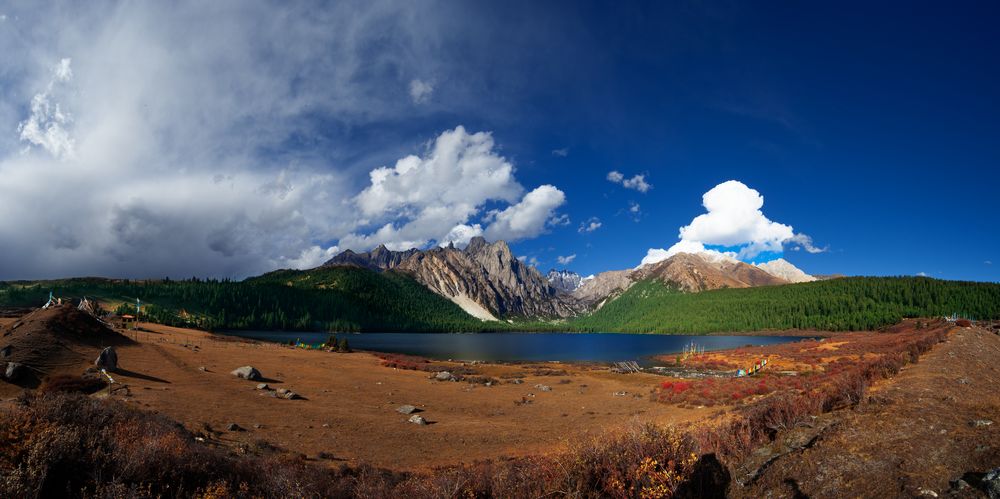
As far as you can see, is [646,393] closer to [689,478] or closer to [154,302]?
[689,478]

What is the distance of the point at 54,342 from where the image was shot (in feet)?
94.1

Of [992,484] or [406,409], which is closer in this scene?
[992,484]

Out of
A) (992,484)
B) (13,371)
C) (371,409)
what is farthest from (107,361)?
(992,484)

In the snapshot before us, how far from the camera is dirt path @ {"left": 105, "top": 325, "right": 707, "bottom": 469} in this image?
2047cm

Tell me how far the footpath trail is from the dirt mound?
32.5m

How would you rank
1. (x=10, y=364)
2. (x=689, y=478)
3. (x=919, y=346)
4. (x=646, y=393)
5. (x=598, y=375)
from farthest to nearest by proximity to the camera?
1. (x=598, y=375)
2. (x=646, y=393)
3. (x=919, y=346)
4. (x=10, y=364)
5. (x=689, y=478)

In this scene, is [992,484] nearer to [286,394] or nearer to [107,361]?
[286,394]

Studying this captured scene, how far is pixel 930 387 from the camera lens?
46.8 ft

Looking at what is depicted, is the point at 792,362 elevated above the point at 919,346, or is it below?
below

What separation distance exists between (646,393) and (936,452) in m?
35.4

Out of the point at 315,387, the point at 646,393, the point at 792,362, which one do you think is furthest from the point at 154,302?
the point at 792,362

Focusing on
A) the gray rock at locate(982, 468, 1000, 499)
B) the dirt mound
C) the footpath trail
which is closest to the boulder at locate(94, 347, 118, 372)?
the dirt mound

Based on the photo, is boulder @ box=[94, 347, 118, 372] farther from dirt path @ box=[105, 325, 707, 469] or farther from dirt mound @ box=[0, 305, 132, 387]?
dirt mound @ box=[0, 305, 132, 387]

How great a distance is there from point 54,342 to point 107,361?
5024 millimetres
